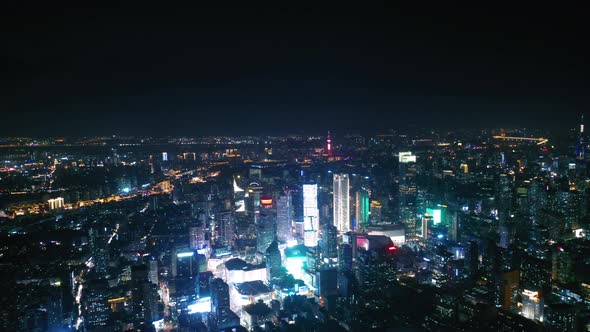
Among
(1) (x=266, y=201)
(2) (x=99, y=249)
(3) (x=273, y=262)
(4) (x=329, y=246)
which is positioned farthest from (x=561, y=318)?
(2) (x=99, y=249)

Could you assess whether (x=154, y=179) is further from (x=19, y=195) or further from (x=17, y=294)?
(x=17, y=294)

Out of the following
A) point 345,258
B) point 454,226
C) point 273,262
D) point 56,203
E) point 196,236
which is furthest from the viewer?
point 196,236

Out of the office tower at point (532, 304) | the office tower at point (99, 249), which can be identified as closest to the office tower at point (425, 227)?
the office tower at point (532, 304)

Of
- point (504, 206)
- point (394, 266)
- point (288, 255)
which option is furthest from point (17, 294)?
point (504, 206)

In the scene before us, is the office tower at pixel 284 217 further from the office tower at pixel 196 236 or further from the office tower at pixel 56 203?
the office tower at pixel 56 203

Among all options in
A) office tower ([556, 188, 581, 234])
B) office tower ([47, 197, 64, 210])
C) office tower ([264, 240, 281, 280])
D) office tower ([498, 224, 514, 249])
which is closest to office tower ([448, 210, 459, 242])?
office tower ([498, 224, 514, 249])

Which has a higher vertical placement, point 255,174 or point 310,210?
point 255,174

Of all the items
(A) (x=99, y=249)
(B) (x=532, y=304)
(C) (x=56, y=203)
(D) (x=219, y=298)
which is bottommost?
(D) (x=219, y=298)

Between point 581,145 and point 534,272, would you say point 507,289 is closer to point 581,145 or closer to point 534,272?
point 534,272
